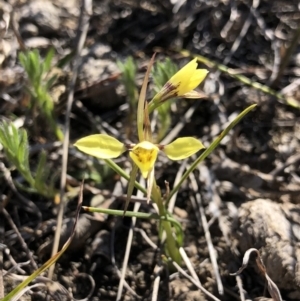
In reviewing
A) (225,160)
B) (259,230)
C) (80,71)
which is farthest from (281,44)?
(259,230)

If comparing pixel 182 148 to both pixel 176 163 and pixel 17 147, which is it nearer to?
pixel 17 147

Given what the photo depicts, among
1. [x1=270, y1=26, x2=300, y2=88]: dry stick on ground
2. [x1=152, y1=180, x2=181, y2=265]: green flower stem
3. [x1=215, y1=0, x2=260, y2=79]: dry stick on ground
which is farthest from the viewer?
[x1=215, y1=0, x2=260, y2=79]: dry stick on ground

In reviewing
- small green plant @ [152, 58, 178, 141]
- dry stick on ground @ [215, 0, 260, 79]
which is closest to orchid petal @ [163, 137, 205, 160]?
small green plant @ [152, 58, 178, 141]

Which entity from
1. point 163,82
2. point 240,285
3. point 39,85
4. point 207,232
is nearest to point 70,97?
point 39,85

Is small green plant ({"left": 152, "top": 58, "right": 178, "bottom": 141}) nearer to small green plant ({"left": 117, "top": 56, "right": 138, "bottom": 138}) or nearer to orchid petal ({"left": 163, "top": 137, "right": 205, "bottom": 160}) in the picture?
small green plant ({"left": 117, "top": 56, "right": 138, "bottom": 138})

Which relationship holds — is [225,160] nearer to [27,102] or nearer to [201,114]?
[201,114]

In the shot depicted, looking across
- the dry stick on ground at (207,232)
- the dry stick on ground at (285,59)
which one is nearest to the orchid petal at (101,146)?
the dry stick on ground at (207,232)

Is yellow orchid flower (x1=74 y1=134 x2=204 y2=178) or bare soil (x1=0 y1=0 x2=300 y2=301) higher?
yellow orchid flower (x1=74 y1=134 x2=204 y2=178)

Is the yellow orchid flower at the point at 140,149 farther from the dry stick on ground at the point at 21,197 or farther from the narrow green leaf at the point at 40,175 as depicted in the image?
the dry stick on ground at the point at 21,197
